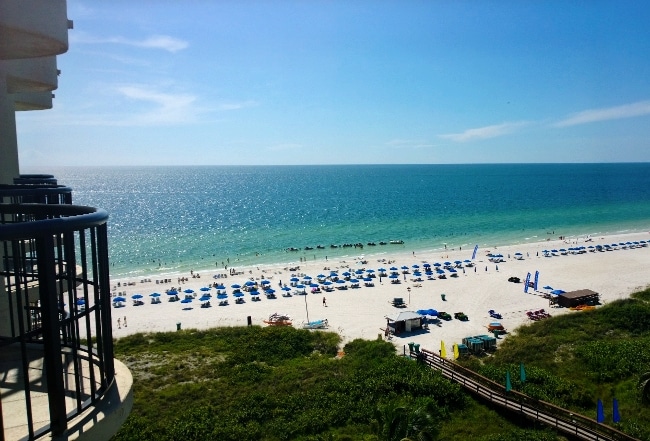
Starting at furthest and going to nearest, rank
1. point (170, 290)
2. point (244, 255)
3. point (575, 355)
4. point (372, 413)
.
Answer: point (244, 255), point (170, 290), point (575, 355), point (372, 413)

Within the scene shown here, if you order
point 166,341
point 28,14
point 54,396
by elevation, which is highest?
point 28,14

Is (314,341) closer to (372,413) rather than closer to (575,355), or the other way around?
(372,413)

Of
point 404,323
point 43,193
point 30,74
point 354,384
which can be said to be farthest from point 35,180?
point 404,323

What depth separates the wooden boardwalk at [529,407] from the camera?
1603 centimetres

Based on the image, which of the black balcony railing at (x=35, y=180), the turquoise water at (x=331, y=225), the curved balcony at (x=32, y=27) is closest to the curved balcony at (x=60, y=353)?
the curved balcony at (x=32, y=27)

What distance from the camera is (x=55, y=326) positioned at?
3877 millimetres

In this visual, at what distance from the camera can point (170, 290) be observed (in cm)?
4278

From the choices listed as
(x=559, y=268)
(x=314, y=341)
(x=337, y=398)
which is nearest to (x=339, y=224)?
(x=559, y=268)

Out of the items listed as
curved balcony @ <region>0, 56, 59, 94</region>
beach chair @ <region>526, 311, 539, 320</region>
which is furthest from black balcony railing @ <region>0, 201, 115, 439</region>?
beach chair @ <region>526, 311, 539, 320</region>

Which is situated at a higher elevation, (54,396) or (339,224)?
(54,396)

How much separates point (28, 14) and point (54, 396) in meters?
4.00

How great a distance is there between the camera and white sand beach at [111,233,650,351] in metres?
33.1

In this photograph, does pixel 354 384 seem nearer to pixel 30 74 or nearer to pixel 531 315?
pixel 30 74

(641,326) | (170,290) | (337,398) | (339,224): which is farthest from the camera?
(339,224)
